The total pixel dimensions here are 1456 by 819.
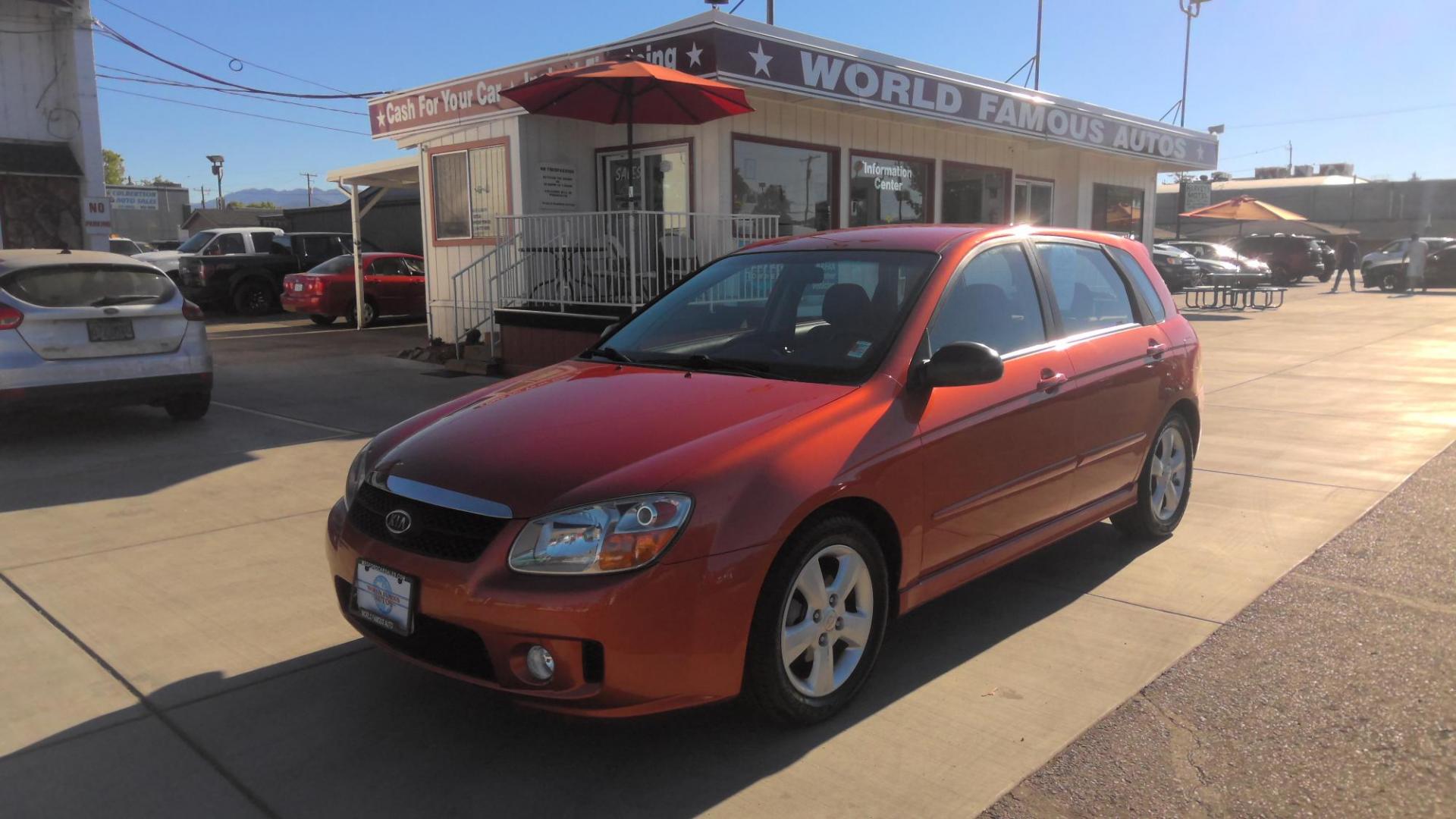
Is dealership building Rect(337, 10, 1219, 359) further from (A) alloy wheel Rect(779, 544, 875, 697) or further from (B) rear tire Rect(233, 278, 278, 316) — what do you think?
(A) alloy wheel Rect(779, 544, 875, 697)

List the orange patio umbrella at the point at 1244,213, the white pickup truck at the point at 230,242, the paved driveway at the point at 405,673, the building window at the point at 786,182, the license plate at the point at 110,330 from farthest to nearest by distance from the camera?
the orange patio umbrella at the point at 1244,213 < the white pickup truck at the point at 230,242 < the building window at the point at 786,182 < the license plate at the point at 110,330 < the paved driveway at the point at 405,673

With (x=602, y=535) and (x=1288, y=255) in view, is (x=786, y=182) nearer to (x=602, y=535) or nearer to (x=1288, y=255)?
(x=602, y=535)

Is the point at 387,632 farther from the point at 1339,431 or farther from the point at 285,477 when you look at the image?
the point at 1339,431

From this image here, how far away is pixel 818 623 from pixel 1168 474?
293 centimetres

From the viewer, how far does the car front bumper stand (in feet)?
9.07

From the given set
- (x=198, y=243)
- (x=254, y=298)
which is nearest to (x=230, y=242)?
(x=198, y=243)

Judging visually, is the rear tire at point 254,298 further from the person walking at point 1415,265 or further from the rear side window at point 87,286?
the person walking at point 1415,265

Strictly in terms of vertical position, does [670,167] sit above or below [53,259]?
above

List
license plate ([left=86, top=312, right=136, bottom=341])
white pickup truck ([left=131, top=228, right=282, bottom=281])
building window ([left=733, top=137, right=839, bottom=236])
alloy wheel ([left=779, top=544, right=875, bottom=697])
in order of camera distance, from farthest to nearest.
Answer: white pickup truck ([left=131, top=228, right=282, bottom=281]), building window ([left=733, top=137, right=839, bottom=236]), license plate ([left=86, top=312, right=136, bottom=341]), alloy wheel ([left=779, top=544, right=875, bottom=697])

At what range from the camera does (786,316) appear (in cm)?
421

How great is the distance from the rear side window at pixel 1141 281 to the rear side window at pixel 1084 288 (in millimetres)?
102

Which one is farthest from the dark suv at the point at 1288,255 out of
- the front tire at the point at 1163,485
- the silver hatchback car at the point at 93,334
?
the silver hatchback car at the point at 93,334

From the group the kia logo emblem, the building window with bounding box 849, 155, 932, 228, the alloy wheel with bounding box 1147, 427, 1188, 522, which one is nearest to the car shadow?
the kia logo emblem

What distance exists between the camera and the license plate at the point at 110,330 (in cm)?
737
